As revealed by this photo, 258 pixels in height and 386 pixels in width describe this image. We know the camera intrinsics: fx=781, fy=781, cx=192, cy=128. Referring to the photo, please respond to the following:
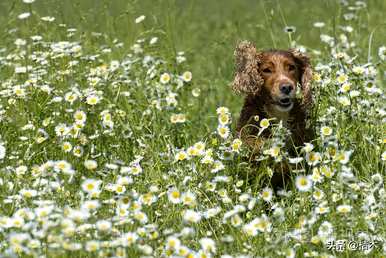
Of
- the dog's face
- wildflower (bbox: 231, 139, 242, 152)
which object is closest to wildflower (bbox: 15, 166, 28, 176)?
wildflower (bbox: 231, 139, 242, 152)

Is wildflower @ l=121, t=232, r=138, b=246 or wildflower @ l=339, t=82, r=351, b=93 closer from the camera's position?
wildflower @ l=121, t=232, r=138, b=246

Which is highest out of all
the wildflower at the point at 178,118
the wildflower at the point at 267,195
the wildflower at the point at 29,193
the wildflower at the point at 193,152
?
the wildflower at the point at 29,193

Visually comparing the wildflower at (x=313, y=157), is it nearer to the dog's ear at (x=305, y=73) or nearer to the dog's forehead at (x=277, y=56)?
the dog's ear at (x=305, y=73)

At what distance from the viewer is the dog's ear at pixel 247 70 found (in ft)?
17.3

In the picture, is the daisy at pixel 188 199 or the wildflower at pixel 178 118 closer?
the daisy at pixel 188 199

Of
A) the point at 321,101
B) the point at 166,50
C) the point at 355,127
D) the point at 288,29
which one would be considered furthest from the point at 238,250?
the point at 166,50

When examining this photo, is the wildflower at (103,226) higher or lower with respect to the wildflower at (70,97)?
lower

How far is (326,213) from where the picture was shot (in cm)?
383

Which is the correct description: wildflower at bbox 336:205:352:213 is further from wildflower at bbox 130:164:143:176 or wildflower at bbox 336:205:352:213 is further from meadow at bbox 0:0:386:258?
wildflower at bbox 130:164:143:176

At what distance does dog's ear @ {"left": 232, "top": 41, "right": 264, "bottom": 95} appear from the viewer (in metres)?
5.29

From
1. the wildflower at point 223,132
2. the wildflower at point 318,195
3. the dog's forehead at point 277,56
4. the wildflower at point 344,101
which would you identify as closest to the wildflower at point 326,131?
the wildflower at point 344,101

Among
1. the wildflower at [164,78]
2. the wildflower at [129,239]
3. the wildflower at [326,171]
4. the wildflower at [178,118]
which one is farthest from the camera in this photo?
the wildflower at [164,78]

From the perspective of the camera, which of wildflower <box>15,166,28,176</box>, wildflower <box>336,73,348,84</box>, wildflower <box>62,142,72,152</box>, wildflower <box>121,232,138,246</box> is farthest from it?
wildflower <box>336,73,348,84</box>

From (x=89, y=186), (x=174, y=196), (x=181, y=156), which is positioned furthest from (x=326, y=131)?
(x=89, y=186)
